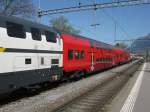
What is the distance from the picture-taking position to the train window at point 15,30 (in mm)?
12447

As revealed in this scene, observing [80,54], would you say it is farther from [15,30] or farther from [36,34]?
[15,30]

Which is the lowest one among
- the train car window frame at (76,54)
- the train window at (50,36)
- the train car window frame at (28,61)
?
the train car window frame at (28,61)

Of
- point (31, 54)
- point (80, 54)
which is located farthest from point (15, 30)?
point (80, 54)

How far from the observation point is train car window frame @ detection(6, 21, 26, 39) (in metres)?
12.4

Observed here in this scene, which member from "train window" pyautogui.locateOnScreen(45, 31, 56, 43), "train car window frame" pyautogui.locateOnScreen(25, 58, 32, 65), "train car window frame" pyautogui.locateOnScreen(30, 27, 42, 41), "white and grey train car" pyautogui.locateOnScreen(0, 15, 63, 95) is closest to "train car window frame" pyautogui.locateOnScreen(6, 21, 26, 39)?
"white and grey train car" pyautogui.locateOnScreen(0, 15, 63, 95)

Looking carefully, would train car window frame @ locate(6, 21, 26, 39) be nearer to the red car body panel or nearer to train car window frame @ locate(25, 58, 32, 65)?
train car window frame @ locate(25, 58, 32, 65)

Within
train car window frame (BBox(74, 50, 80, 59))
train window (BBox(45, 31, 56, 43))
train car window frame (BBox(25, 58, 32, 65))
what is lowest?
train car window frame (BBox(25, 58, 32, 65))

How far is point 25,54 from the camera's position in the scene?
13.4 metres

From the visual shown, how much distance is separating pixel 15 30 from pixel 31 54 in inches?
58.5

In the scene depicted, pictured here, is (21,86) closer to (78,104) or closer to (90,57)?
→ (78,104)

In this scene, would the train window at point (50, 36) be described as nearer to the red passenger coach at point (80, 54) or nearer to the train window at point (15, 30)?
the red passenger coach at point (80, 54)

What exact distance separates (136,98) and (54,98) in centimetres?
373

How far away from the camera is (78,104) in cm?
1316

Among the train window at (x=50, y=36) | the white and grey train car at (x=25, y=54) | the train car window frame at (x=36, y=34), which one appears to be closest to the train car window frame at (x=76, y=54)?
the white and grey train car at (x=25, y=54)
